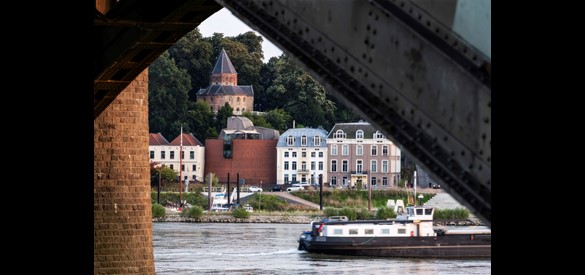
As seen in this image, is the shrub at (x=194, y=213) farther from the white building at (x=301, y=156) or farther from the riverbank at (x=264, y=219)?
the white building at (x=301, y=156)

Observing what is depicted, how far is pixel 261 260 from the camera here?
45.4 meters

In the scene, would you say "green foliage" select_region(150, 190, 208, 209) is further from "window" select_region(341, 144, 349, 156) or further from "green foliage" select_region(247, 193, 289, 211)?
"window" select_region(341, 144, 349, 156)

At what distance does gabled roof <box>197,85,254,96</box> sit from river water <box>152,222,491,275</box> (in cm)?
Result: 4246

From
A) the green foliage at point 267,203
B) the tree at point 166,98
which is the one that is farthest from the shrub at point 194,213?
the tree at point 166,98

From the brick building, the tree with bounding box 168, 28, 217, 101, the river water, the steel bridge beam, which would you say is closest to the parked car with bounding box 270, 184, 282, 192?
the brick building

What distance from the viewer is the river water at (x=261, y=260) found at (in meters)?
40.6

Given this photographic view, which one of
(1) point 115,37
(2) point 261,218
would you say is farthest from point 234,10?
(2) point 261,218

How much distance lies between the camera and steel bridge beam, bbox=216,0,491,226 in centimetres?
430

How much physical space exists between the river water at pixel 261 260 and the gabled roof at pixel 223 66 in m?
43.8

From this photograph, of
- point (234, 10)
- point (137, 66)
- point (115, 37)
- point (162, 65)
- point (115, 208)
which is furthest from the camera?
point (162, 65)

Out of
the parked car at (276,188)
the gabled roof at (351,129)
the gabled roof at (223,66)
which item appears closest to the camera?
the parked car at (276,188)

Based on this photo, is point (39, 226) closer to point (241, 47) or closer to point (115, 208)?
point (115, 208)
